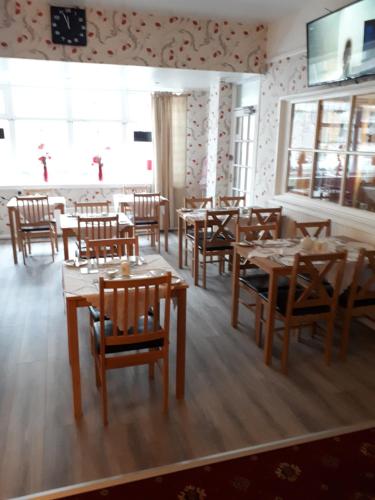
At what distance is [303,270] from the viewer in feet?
9.34

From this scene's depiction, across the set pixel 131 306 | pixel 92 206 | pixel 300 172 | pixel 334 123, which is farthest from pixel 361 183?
pixel 92 206

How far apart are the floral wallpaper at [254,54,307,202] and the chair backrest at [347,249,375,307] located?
2280mm

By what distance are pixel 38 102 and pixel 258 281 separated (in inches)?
211

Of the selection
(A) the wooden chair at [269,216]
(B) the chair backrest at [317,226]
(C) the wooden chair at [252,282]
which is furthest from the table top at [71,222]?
(B) the chair backrest at [317,226]

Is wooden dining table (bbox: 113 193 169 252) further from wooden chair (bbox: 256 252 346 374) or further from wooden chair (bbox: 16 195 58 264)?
wooden chair (bbox: 256 252 346 374)

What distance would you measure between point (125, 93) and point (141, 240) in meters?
2.61

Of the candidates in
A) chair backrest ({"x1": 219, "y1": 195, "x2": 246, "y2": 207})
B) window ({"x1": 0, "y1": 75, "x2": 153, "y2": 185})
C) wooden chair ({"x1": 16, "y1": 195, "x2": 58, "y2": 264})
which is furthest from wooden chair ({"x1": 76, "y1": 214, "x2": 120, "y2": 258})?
→ window ({"x1": 0, "y1": 75, "x2": 153, "y2": 185})

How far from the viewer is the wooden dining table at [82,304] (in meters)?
2.29

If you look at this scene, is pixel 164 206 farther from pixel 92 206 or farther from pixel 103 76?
pixel 103 76

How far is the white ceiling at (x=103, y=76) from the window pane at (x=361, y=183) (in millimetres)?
2200

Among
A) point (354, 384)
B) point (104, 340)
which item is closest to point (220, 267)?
point (354, 384)

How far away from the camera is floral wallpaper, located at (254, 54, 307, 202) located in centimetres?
455

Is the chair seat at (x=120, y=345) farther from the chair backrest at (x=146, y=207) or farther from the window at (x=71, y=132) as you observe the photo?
the window at (x=71, y=132)

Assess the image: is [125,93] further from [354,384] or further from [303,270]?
[354,384]
